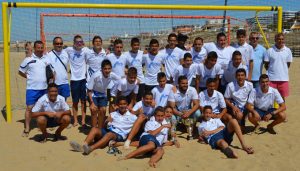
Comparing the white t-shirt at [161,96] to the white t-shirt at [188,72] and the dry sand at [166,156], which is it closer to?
the white t-shirt at [188,72]

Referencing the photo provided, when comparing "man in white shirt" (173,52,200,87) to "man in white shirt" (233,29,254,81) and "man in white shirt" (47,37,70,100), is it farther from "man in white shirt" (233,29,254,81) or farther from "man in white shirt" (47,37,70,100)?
"man in white shirt" (47,37,70,100)

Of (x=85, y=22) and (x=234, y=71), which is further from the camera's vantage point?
(x=85, y=22)

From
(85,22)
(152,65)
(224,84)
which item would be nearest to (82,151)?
(152,65)

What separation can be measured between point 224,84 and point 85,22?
20.1ft

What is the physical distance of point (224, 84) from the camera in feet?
22.2

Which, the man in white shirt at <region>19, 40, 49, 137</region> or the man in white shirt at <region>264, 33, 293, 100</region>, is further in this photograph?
the man in white shirt at <region>264, 33, 293, 100</region>

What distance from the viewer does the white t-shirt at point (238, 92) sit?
6270mm

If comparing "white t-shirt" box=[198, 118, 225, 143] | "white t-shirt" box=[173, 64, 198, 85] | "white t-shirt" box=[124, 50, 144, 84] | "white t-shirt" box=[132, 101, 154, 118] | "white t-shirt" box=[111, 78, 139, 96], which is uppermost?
"white t-shirt" box=[124, 50, 144, 84]

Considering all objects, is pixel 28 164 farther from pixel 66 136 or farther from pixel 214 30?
pixel 214 30

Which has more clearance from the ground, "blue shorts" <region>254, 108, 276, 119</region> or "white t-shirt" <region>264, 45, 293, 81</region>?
"white t-shirt" <region>264, 45, 293, 81</region>

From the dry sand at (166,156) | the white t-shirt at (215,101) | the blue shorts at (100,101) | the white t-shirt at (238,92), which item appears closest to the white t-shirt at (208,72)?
the white t-shirt at (238,92)

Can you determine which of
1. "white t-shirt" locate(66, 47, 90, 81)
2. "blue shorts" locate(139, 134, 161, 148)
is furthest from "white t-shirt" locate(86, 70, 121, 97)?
"blue shorts" locate(139, 134, 161, 148)

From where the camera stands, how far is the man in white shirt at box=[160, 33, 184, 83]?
6.80 m

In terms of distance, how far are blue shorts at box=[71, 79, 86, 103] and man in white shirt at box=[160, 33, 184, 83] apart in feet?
5.21
